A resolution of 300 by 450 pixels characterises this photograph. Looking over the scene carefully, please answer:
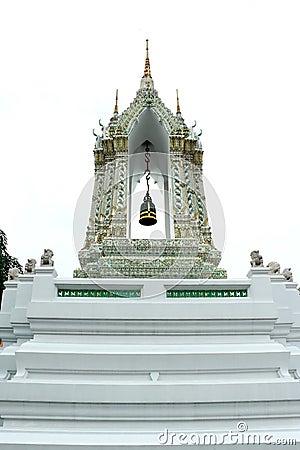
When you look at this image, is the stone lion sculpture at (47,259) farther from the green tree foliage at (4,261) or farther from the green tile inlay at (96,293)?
the green tree foliage at (4,261)

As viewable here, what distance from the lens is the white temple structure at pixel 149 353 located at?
243 inches

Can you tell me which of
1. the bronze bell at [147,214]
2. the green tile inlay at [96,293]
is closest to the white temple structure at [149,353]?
the green tile inlay at [96,293]

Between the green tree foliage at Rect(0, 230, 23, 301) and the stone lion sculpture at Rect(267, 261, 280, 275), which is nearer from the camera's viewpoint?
the stone lion sculpture at Rect(267, 261, 280, 275)

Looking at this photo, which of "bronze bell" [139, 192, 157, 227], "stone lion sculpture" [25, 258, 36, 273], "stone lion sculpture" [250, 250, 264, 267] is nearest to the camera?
"stone lion sculpture" [250, 250, 264, 267]

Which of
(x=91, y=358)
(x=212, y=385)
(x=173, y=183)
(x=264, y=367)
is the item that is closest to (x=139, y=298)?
(x=91, y=358)

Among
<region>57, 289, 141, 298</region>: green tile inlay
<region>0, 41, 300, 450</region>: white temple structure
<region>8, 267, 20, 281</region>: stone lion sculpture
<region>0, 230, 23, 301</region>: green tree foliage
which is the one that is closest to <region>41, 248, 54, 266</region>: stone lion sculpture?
<region>0, 41, 300, 450</region>: white temple structure

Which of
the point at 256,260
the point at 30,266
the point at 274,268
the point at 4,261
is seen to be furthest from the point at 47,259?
the point at 4,261

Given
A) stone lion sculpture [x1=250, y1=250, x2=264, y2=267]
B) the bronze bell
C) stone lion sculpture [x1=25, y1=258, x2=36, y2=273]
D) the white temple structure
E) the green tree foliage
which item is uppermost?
the green tree foliage

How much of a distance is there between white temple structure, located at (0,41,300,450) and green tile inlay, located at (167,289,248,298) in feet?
0.06

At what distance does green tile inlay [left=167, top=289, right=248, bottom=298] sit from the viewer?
7.55 metres

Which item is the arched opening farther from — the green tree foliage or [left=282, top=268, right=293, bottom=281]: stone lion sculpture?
the green tree foliage

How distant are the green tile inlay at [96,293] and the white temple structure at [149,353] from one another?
2 centimetres

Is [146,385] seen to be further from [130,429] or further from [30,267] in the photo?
[30,267]

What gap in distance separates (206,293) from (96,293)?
2058 millimetres
